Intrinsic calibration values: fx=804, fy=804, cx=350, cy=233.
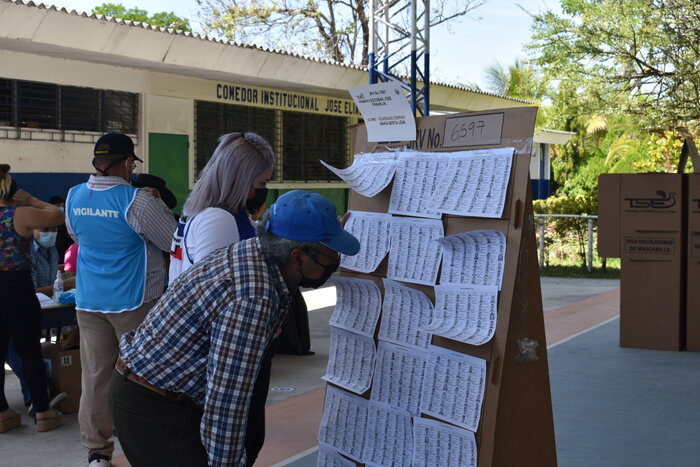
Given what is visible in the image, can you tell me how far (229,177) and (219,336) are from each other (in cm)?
100

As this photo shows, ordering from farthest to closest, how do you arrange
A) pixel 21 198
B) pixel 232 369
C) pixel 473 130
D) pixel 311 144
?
1. pixel 311 144
2. pixel 21 198
3. pixel 473 130
4. pixel 232 369

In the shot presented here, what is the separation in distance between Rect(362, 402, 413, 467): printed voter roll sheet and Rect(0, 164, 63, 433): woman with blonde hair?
2521 millimetres

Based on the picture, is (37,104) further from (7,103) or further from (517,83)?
(517,83)

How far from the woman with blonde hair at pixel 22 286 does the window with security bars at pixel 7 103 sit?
6.27m

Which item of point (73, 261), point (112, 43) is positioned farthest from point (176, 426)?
point (112, 43)

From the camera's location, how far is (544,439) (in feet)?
9.46

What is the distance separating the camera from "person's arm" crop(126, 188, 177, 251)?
385 centimetres

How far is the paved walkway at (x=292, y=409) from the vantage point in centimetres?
439

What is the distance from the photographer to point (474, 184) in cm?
271

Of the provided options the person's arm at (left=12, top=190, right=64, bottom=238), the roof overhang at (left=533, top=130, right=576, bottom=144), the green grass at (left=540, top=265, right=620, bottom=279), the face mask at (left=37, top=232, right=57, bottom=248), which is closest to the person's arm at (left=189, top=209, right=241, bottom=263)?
the person's arm at (left=12, top=190, right=64, bottom=238)

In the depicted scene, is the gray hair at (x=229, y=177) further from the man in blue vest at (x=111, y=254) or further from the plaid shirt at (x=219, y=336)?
the man in blue vest at (x=111, y=254)

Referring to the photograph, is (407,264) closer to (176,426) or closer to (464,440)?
(464,440)

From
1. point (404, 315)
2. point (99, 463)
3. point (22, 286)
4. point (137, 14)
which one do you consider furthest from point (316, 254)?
point (137, 14)

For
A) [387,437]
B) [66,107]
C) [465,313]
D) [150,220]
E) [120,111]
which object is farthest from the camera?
[120,111]
